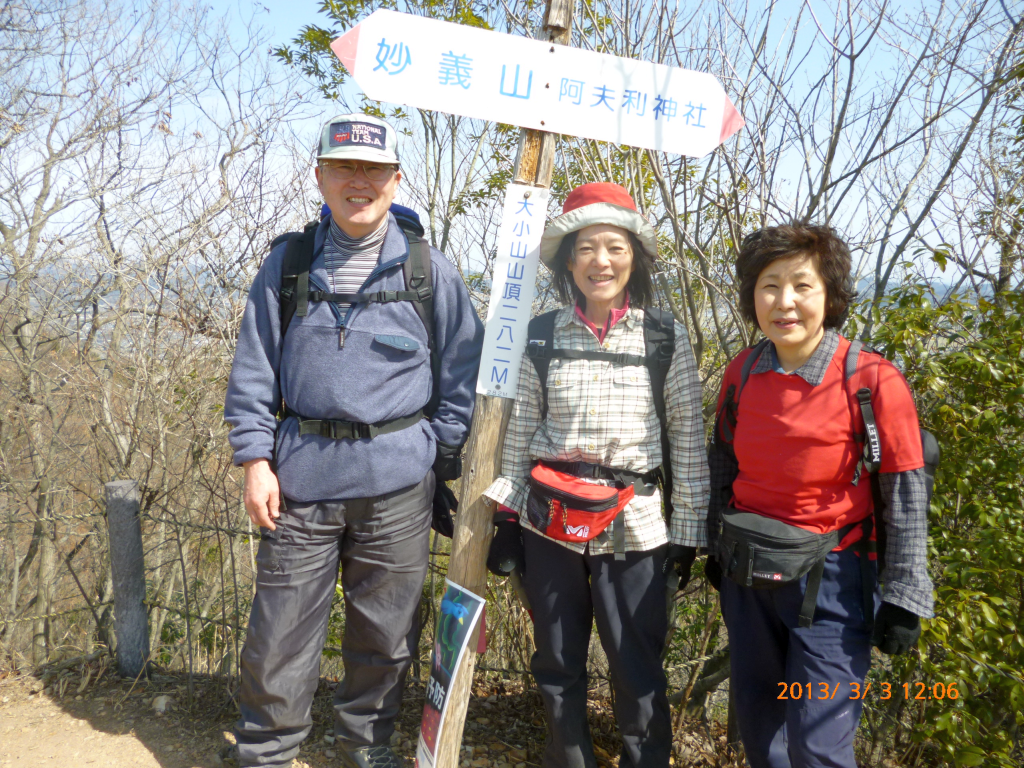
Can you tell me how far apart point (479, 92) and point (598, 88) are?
1.22ft

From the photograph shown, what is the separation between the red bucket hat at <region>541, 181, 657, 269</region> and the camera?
2070mm

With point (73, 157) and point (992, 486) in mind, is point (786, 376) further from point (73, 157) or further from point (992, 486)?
point (73, 157)

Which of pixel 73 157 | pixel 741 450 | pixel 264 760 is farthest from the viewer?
pixel 73 157

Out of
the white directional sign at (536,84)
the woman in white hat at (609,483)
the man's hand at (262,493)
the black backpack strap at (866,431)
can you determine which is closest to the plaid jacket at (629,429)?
the woman in white hat at (609,483)

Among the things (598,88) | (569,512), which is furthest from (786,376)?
(598,88)

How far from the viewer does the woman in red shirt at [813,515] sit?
1.77m

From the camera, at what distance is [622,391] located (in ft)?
6.82

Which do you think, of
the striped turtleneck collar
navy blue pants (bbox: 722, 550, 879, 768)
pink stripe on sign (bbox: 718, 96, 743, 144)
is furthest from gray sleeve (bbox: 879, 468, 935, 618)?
the striped turtleneck collar

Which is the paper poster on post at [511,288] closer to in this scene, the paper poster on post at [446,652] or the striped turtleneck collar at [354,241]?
the striped turtleneck collar at [354,241]

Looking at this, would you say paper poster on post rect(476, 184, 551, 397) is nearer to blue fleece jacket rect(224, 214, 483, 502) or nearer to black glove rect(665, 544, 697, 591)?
blue fleece jacket rect(224, 214, 483, 502)

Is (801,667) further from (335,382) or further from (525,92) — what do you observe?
(525,92)

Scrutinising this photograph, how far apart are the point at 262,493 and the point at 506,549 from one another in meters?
0.82

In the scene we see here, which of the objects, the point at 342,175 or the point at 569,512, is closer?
the point at 569,512
